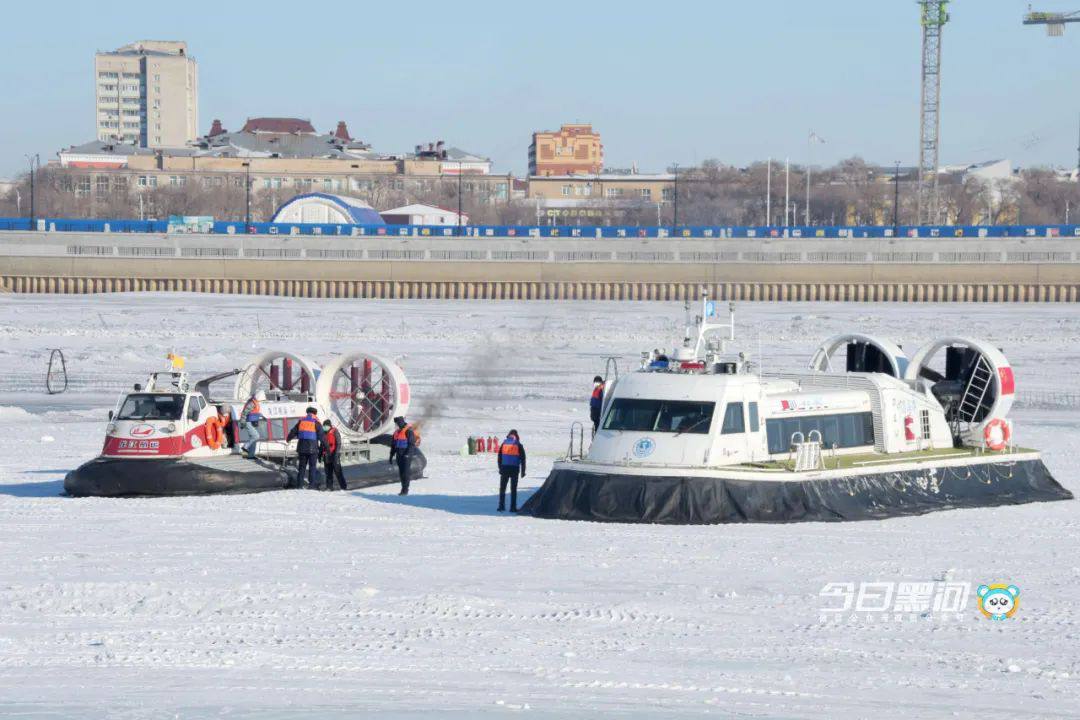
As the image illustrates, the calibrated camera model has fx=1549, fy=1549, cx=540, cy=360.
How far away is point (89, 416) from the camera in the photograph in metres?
20.5

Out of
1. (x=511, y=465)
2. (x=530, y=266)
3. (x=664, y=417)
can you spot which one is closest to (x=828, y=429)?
(x=664, y=417)

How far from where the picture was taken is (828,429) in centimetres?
1349

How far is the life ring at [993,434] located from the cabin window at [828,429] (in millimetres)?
1421

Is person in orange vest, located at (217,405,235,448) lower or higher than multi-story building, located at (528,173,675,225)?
lower

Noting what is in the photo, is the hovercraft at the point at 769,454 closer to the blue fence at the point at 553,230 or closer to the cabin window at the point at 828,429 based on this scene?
the cabin window at the point at 828,429

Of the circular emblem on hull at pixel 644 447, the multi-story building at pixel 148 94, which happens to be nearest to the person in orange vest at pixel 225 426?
the circular emblem on hull at pixel 644 447

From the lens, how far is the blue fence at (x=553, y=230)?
52625 millimetres

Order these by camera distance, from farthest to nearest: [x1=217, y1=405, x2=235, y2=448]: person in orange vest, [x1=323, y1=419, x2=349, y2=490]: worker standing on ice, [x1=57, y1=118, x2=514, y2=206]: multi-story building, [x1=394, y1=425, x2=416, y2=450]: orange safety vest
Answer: [x1=57, y1=118, x2=514, y2=206]: multi-story building → [x1=323, y1=419, x2=349, y2=490]: worker standing on ice → [x1=217, y1=405, x2=235, y2=448]: person in orange vest → [x1=394, y1=425, x2=416, y2=450]: orange safety vest

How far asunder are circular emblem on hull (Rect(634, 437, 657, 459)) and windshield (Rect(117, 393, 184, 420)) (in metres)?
4.26

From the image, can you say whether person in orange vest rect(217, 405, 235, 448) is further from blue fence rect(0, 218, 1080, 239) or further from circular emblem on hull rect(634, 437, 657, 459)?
blue fence rect(0, 218, 1080, 239)

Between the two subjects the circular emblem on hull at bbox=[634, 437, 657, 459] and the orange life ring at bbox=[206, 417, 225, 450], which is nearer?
the circular emblem on hull at bbox=[634, 437, 657, 459]

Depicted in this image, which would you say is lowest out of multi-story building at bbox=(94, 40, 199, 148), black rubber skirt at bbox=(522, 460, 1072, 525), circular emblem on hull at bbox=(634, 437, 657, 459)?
black rubber skirt at bbox=(522, 460, 1072, 525)

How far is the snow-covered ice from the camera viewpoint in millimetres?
7281

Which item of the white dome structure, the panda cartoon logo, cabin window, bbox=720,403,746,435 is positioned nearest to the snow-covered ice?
the panda cartoon logo
